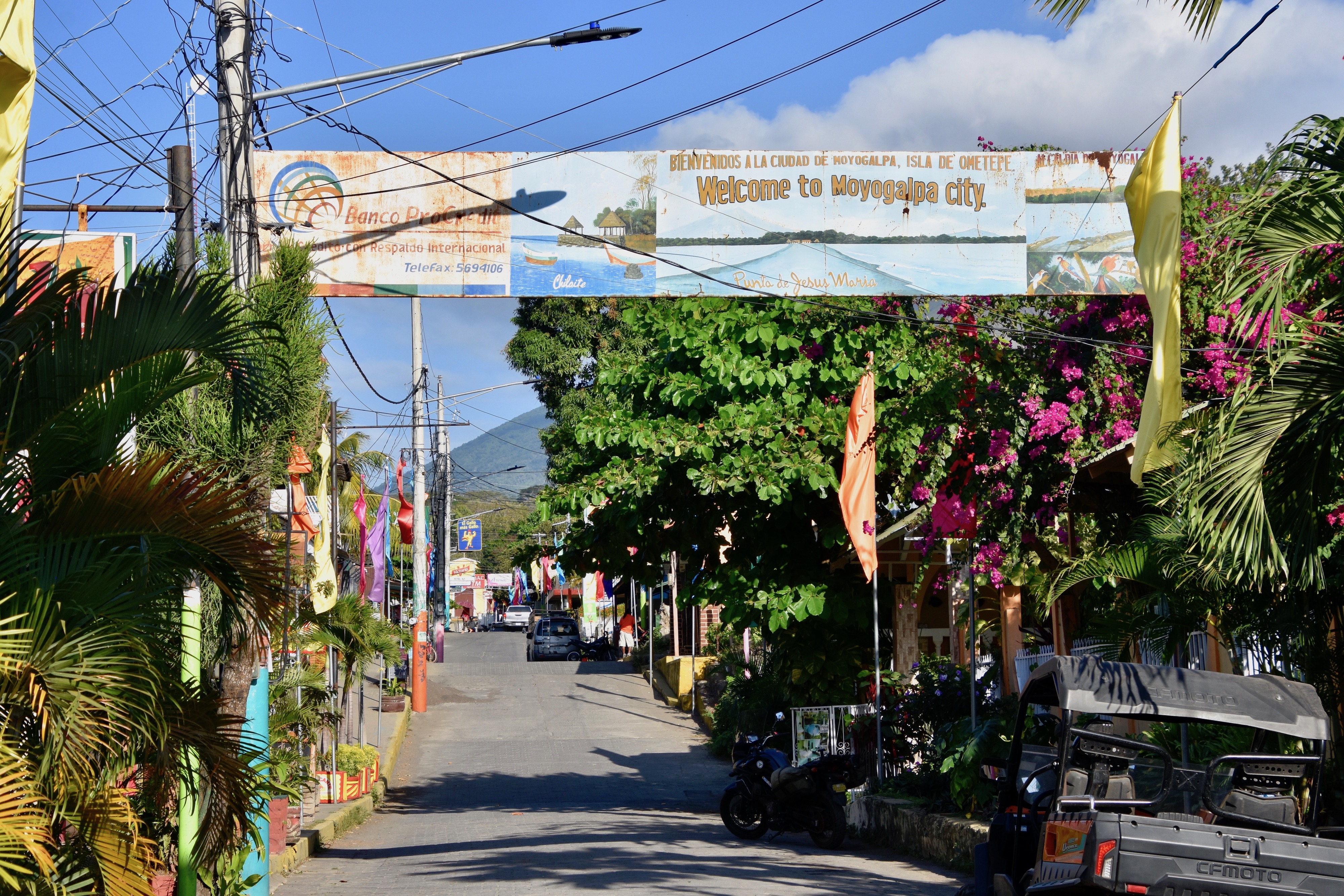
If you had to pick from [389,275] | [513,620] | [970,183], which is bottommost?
[513,620]

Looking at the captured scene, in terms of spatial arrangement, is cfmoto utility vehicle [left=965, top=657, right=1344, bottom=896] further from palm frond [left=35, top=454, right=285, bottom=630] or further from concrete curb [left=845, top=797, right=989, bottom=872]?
palm frond [left=35, top=454, right=285, bottom=630]

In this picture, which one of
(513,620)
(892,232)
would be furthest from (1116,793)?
(513,620)

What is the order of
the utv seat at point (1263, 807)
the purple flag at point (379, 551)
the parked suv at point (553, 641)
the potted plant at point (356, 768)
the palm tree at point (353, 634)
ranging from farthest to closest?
the parked suv at point (553, 641) → the purple flag at point (379, 551) → the potted plant at point (356, 768) → the palm tree at point (353, 634) → the utv seat at point (1263, 807)

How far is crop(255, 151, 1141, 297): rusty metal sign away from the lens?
14242 mm

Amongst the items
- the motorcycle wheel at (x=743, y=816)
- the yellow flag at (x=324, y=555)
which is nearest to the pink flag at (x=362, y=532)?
the yellow flag at (x=324, y=555)

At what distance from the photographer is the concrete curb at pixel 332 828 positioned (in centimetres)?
1224

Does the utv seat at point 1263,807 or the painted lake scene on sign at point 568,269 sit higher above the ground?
the painted lake scene on sign at point 568,269

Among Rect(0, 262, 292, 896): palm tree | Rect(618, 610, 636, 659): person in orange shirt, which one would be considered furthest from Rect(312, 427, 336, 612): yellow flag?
Rect(618, 610, 636, 659): person in orange shirt

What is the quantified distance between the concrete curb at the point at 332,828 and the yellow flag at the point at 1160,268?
852cm

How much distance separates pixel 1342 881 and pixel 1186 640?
3.75 meters

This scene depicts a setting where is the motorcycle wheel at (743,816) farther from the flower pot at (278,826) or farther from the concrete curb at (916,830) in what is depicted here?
the flower pot at (278,826)

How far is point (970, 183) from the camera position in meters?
14.8

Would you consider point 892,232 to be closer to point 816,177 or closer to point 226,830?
point 816,177

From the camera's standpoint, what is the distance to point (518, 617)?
7306cm
